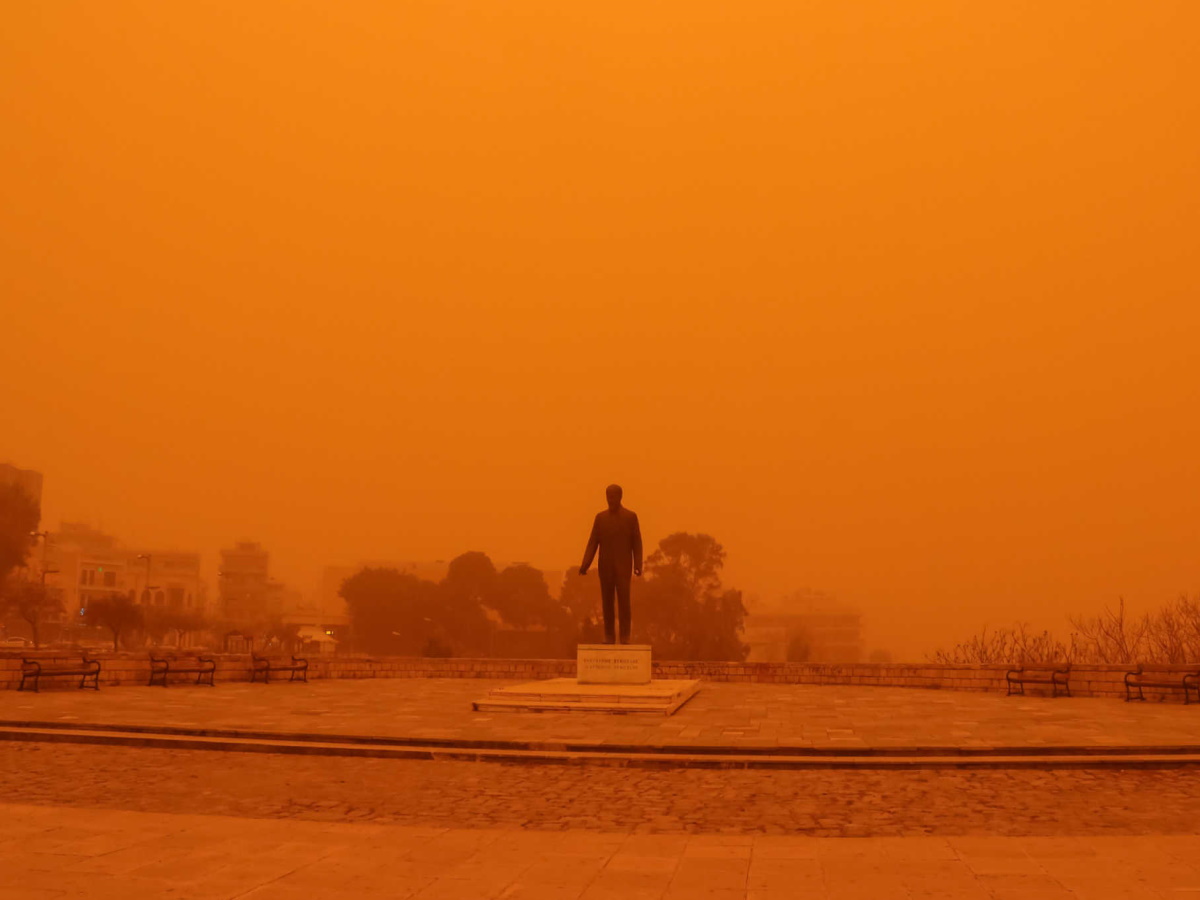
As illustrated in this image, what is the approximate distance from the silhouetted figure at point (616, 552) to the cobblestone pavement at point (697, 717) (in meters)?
1.96

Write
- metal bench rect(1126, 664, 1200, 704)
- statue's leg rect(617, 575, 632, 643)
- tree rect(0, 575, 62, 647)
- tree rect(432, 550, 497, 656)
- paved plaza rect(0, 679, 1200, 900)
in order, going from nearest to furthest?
paved plaza rect(0, 679, 1200, 900) < metal bench rect(1126, 664, 1200, 704) < statue's leg rect(617, 575, 632, 643) < tree rect(0, 575, 62, 647) < tree rect(432, 550, 497, 656)

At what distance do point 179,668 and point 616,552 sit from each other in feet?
27.7

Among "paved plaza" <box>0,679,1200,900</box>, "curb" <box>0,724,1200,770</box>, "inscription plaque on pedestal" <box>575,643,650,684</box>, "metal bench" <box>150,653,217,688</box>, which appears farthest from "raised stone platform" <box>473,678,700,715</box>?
"metal bench" <box>150,653,217,688</box>

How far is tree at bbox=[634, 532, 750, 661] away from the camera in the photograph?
150ft

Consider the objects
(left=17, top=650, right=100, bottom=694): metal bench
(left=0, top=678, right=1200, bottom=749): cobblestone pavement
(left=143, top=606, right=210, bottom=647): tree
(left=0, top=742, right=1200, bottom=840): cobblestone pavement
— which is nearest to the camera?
(left=0, top=742, right=1200, bottom=840): cobblestone pavement

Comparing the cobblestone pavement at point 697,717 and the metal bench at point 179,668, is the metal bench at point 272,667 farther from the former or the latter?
the cobblestone pavement at point 697,717

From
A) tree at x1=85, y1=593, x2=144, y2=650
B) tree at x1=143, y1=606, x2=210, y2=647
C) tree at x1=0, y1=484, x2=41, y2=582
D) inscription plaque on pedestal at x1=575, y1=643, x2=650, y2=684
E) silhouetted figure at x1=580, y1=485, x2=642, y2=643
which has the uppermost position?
tree at x1=0, y1=484, x2=41, y2=582

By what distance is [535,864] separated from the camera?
21.5ft

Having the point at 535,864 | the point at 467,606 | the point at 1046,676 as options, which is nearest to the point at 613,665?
the point at 1046,676

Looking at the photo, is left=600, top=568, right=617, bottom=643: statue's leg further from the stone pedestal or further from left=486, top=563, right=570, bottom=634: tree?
left=486, top=563, right=570, bottom=634: tree

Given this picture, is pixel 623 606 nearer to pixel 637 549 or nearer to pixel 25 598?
pixel 637 549

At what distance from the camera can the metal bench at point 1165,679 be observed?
1689cm

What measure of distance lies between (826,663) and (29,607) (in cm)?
3817

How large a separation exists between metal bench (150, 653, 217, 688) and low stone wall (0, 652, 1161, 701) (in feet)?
1.28
